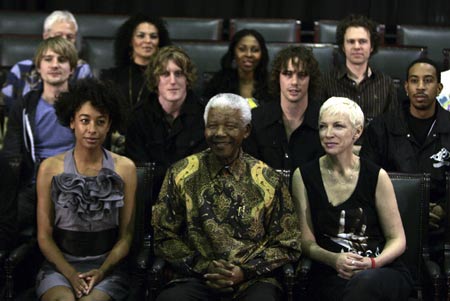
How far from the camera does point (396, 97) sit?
170 inches

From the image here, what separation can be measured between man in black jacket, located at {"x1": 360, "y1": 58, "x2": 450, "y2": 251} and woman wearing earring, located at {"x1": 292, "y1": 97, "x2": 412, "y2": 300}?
59 centimetres

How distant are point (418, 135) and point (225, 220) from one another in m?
1.21

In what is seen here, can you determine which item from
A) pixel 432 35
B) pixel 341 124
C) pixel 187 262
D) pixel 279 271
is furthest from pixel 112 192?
pixel 432 35

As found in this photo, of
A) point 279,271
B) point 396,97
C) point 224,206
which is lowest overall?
point 279,271

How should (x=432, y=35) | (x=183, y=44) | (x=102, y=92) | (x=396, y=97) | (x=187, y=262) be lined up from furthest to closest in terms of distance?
(x=432, y=35), (x=183, y=44), (x=396, y=97), (x=102, y=92), (x=187, y=262)

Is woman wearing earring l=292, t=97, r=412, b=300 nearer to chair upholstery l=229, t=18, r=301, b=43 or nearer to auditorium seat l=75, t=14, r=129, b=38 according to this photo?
chair upholstery l=229, t=18, r=301, b=43

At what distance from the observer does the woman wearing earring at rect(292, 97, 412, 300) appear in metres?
3.05

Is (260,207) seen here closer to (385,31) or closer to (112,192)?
(112,192)

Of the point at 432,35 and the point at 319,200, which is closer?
the point at 319,200

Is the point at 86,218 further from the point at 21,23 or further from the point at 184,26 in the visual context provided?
the point at 21,23

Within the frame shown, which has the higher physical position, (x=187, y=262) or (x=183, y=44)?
(x=183, y=44)

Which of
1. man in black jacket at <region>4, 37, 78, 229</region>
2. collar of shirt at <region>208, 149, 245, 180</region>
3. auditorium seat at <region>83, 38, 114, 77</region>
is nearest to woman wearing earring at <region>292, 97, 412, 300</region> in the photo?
collar of shirt at <region>208, 149, 245, 180</region>

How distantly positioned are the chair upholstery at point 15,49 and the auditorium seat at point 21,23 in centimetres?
55

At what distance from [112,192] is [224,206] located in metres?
0.40
